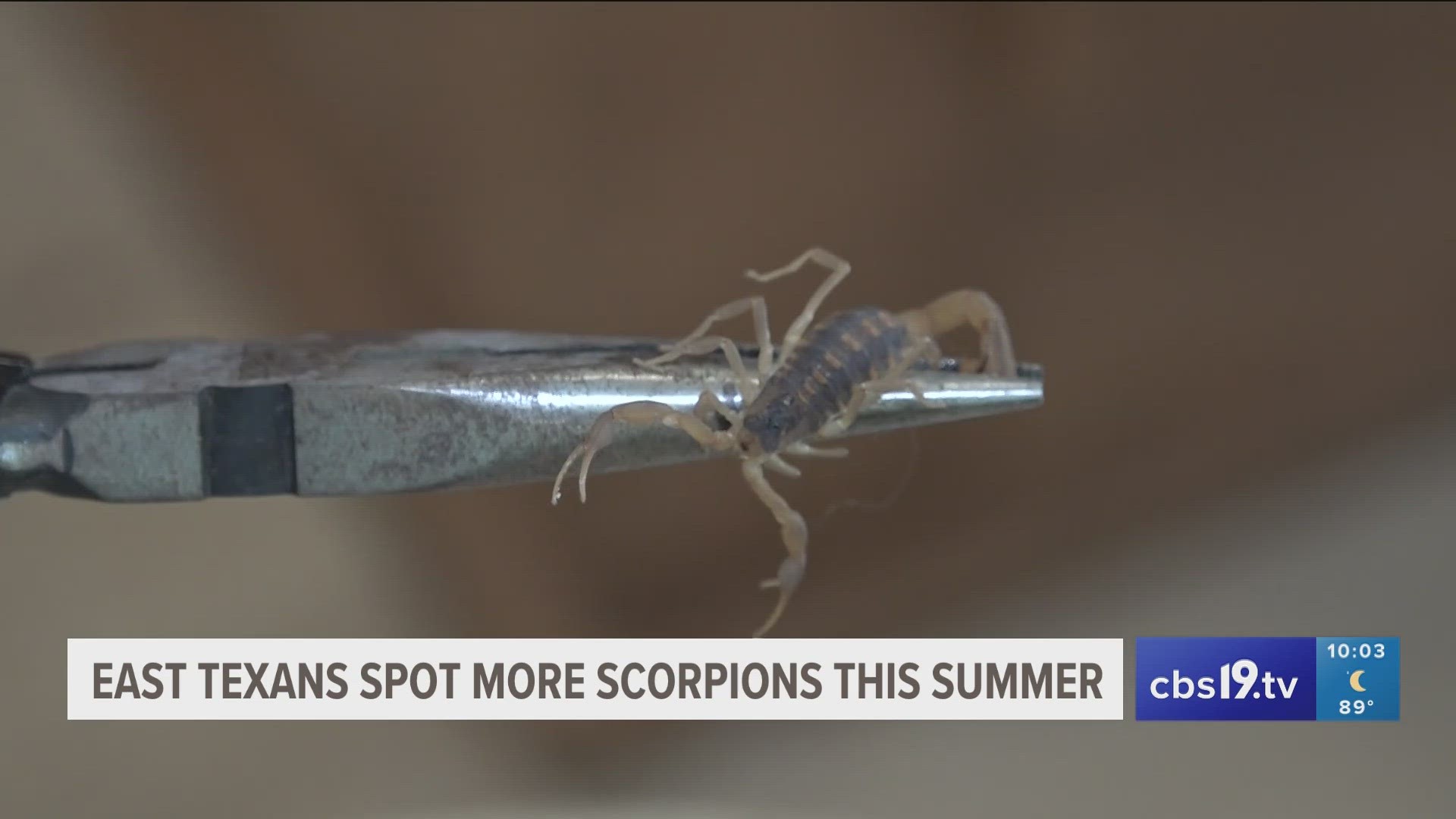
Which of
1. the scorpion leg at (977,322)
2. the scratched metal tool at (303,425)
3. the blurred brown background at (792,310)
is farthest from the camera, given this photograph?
the blurred brown background at (792,310)

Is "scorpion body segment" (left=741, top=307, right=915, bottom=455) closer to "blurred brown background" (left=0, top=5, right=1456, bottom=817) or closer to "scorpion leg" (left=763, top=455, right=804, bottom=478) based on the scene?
"scorpion leg" (left=763, top=455, right=804, bottom=478)

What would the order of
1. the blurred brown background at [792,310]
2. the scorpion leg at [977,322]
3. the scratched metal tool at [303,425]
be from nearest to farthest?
the scratched metal tool at [303,425] < the scorpion leg at [977,322] < the blurred brown background at [792,310]

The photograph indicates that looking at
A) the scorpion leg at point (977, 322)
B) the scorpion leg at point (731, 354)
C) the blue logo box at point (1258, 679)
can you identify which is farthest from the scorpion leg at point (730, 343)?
the blue logo box at point (1258, 679)

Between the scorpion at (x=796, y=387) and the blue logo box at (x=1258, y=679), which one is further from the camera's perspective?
the blue logo box at (x=1258, y=679)

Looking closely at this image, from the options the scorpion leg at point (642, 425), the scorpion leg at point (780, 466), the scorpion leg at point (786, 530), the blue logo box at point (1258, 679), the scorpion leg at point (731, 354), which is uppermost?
the scorpion leg at point (731, 354)

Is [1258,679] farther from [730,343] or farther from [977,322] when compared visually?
[730,343]

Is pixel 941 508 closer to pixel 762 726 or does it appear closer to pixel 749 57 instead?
pixel 762 726

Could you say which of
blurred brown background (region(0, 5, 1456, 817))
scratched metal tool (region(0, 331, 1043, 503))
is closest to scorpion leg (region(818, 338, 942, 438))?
scratched metal tool (region(0, 331, 1043, 503))

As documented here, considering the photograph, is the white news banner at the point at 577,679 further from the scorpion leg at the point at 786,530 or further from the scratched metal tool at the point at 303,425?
the scratched metal tool at the point at 303,425
